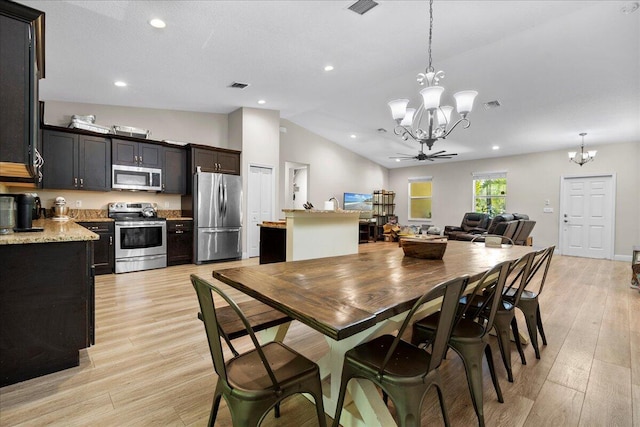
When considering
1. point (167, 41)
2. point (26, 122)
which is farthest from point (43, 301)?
point (167, 41)

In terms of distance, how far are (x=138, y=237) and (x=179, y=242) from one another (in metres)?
0.68

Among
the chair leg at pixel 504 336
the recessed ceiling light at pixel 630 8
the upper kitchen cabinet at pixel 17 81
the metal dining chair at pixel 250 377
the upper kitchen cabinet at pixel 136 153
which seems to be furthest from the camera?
the upper kitchen cabinet at pixel 136 153

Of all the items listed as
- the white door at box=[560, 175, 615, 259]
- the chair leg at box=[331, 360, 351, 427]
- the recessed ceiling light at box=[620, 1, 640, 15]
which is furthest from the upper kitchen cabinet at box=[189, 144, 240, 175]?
the white door at box=[560, 175, 615, 259]

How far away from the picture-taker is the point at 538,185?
7.69 meters

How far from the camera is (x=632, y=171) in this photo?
21.3 feet

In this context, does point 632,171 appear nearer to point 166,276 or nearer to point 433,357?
point 433,357

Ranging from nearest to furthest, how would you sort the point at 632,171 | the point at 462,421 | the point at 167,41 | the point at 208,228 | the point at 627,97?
the point at 462,421 → the point at 167,41 → the point at 627,97 → the point at 208,228 → the point at 632,171

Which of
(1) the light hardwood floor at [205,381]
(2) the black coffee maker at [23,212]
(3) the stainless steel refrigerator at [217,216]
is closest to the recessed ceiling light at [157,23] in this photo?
(2) the black coffee maker at [23,212]

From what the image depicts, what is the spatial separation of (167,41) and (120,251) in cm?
313

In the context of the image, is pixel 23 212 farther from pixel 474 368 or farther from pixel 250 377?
pixel 474 368

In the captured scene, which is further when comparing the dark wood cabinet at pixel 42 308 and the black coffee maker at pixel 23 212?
the black coffee maker at pixel 23 212

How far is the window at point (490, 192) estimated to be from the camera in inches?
329

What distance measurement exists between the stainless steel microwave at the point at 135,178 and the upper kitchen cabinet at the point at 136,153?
82 mm

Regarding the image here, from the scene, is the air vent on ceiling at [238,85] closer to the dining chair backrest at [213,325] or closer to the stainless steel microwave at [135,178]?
the stainless steel microwave at [135,178]
